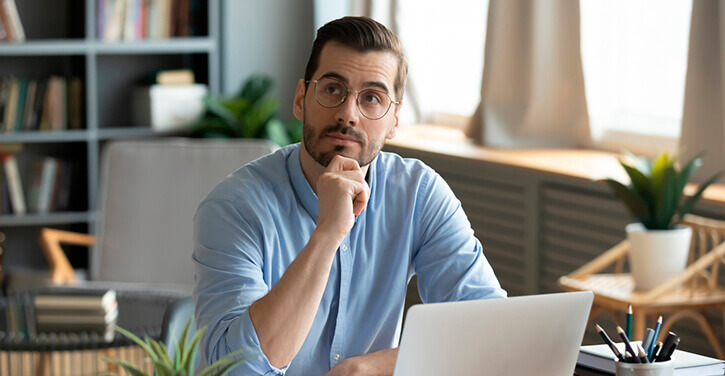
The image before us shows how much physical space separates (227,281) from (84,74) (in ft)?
10.8

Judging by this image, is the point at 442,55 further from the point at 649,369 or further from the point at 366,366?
the point at 649,369

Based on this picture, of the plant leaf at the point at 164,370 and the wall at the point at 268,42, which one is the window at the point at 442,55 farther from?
the plant leaf at the point at 164,370

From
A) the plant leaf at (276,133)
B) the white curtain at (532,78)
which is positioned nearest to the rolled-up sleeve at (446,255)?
the white curtain at (532,78)

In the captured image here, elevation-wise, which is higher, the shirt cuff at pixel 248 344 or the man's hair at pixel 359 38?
the man's hair at pixel 359 38

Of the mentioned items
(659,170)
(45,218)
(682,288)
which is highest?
(659,170)

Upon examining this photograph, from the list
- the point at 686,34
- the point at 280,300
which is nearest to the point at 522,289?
the point at 686,34

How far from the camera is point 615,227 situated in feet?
10.6

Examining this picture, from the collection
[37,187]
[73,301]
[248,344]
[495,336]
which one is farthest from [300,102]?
[37,187]

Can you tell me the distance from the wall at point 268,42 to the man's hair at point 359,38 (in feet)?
10.4

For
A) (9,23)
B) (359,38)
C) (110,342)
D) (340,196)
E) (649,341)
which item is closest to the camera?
(649,341)

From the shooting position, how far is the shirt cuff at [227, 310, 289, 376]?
1.43m

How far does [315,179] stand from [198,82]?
10.8 feet

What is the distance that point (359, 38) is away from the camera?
1629 millimetres

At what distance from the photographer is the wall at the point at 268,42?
188 inches
